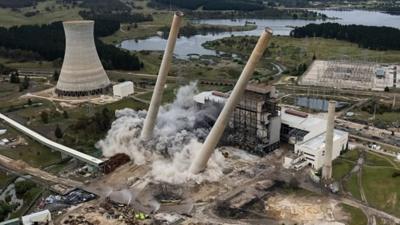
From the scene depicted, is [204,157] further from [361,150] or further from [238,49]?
[238,49]

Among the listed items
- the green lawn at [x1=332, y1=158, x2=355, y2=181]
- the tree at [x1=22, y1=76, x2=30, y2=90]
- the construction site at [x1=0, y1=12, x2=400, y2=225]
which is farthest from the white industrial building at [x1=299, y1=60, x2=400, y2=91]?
the tree at [x1=22, y1=76, x2=30, y2=90]

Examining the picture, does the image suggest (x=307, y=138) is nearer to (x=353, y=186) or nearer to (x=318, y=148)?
(x=318, y=148)

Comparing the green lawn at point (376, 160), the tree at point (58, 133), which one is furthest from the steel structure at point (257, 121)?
the tree at point (58, 133)

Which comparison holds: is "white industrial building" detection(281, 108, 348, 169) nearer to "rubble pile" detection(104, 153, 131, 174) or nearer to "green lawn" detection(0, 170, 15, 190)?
"rubble pile" detection(104, 153, 131, 174)

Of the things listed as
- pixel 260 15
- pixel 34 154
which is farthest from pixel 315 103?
pixel 260 15

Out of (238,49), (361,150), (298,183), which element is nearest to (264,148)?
(298,183)

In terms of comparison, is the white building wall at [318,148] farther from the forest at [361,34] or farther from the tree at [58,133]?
the forest at [361,34]
